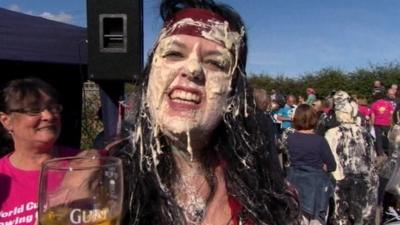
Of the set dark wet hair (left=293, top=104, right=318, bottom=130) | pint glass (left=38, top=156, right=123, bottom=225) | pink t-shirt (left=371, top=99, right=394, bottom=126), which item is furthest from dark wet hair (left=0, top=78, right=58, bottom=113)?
pink t-shirt (left=371, top=99, right=394, bottom=126)

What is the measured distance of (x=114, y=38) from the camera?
365 centimetres

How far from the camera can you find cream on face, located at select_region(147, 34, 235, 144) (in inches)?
47.8

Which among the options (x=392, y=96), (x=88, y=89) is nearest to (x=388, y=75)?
(x=392, y=96)

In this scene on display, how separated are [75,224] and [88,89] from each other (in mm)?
8406

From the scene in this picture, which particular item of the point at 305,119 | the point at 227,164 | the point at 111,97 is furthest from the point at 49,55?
the point at 227,164

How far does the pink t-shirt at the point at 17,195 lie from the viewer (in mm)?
1729

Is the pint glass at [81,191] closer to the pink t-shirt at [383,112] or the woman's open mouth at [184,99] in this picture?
the woman's open mouth at [184,99]

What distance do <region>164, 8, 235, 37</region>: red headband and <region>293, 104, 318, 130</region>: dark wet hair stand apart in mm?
3781

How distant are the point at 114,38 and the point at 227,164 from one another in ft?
8.04

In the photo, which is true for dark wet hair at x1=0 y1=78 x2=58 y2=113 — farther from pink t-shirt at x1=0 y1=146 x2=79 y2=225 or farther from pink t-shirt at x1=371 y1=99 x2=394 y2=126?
pink t-shirt at x1=371 y1=99 x2=394 y2=126

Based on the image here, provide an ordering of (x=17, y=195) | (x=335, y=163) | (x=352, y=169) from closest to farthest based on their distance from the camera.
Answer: (x=17, y=195) < (x=335, y=163) < (x=352, y=169)

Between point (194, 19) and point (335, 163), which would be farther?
point (335, 163)

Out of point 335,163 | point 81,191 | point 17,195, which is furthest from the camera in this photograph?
point 335,163

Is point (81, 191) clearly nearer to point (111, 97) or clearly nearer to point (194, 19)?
point (194, 19)
